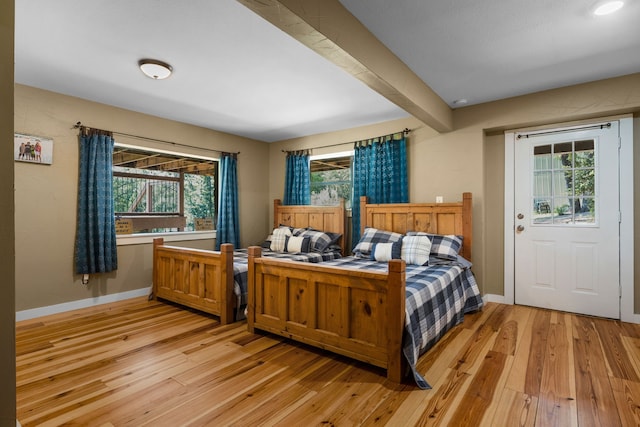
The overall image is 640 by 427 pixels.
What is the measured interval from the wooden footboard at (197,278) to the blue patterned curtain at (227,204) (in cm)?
101

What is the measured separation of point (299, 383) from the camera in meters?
1.99

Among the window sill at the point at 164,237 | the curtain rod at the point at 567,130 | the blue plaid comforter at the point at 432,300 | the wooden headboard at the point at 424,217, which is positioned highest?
the curtain rod at the point at 567,130

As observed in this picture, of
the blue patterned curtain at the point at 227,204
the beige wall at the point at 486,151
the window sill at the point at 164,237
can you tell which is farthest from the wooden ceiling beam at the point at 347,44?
the window sill at the point at 164,237

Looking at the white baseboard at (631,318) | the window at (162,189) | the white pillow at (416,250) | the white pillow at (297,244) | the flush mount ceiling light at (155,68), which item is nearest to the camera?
the flush mount ceiling light at (155,68)

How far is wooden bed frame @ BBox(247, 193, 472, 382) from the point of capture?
1995 mm

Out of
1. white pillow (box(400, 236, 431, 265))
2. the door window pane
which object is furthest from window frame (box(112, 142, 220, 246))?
the door window pane

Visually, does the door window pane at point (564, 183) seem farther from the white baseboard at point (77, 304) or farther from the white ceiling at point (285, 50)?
the white baseboard at point (77, 304)

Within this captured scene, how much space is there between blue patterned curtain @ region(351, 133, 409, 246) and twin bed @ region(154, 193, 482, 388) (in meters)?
0.35

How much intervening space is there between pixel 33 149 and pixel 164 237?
162 centimetres

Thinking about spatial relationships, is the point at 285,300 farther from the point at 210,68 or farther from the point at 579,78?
the point at 579,78

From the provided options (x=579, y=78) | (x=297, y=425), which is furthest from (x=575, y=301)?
(x=297, y=425)

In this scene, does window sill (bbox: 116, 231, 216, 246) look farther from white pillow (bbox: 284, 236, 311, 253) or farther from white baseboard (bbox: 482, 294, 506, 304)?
white baseboard (bbox: 482, 294, 506, 304)

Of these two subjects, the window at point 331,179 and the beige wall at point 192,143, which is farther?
the window at point 331,179

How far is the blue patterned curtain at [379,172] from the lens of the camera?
404 cm
